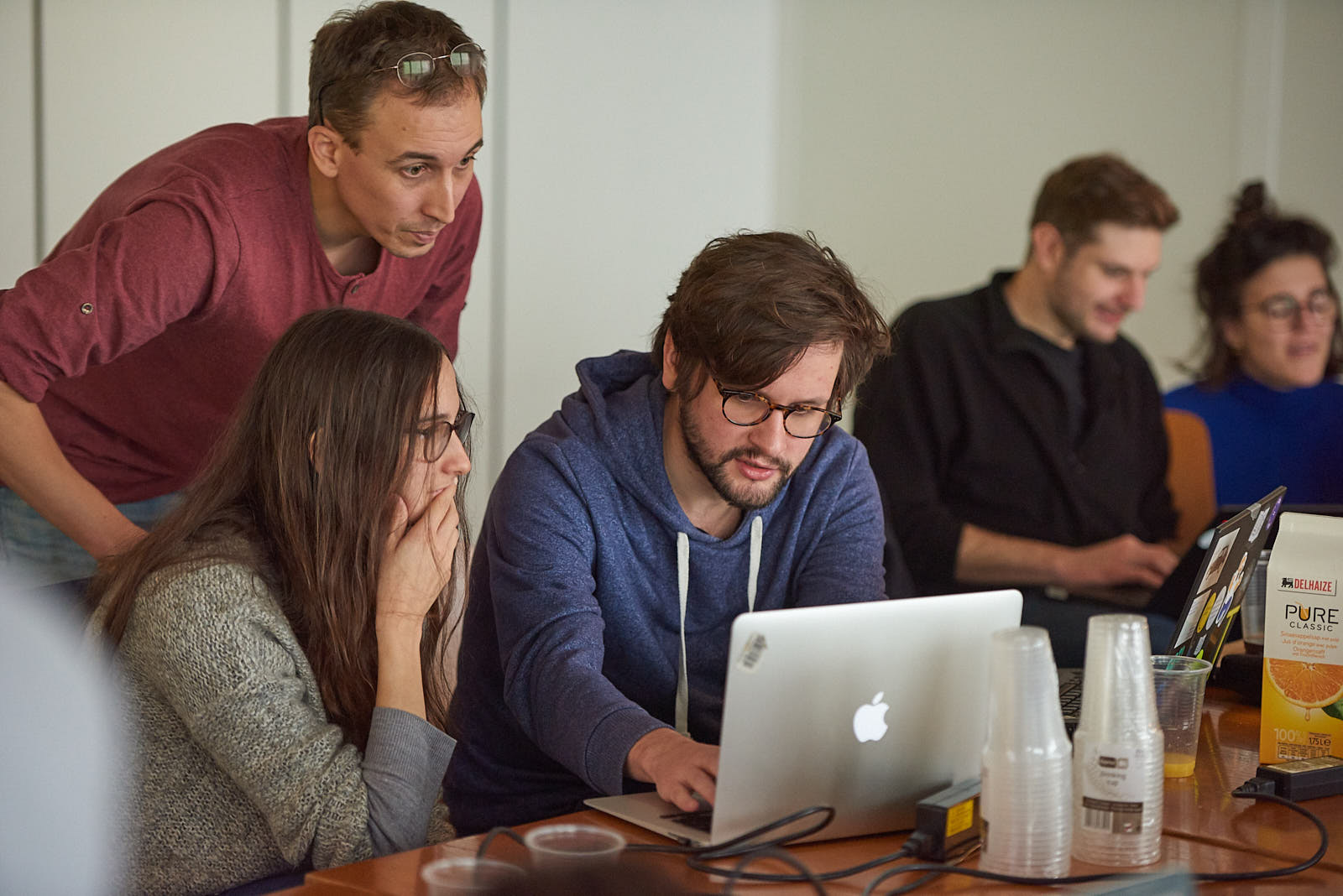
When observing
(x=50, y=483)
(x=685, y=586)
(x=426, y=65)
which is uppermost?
(x=426, y=65)

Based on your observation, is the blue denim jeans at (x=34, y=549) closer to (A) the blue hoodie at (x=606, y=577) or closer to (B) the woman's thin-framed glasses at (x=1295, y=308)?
(A) the blue hoodie at (x=606, y=577)

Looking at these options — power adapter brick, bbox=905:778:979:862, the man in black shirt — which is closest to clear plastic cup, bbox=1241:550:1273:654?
the man in black shirt

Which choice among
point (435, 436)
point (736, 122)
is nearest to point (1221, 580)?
point (435, 436)

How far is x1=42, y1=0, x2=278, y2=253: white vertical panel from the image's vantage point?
7.97 ft

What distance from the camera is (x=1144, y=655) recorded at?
1159mm

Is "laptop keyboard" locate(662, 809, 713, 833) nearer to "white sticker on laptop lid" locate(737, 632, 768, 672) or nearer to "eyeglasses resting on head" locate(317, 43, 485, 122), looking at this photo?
"white sticker on laptop lid" locate(737, 632, 768, 672)

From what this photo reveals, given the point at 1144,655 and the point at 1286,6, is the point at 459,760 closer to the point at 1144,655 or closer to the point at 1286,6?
the point at 1144,655

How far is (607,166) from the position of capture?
318 centimetres

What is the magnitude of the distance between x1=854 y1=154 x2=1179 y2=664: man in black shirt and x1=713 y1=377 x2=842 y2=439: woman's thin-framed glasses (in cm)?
119

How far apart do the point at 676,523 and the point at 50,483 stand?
32.6 inches

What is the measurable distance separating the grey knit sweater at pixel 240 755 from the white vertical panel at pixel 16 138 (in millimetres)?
1160

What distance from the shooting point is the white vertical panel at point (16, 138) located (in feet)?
→ 7.77

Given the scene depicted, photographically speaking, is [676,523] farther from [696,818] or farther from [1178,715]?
[1178,715]

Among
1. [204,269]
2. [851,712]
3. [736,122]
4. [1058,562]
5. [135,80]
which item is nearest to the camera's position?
[851,712]
